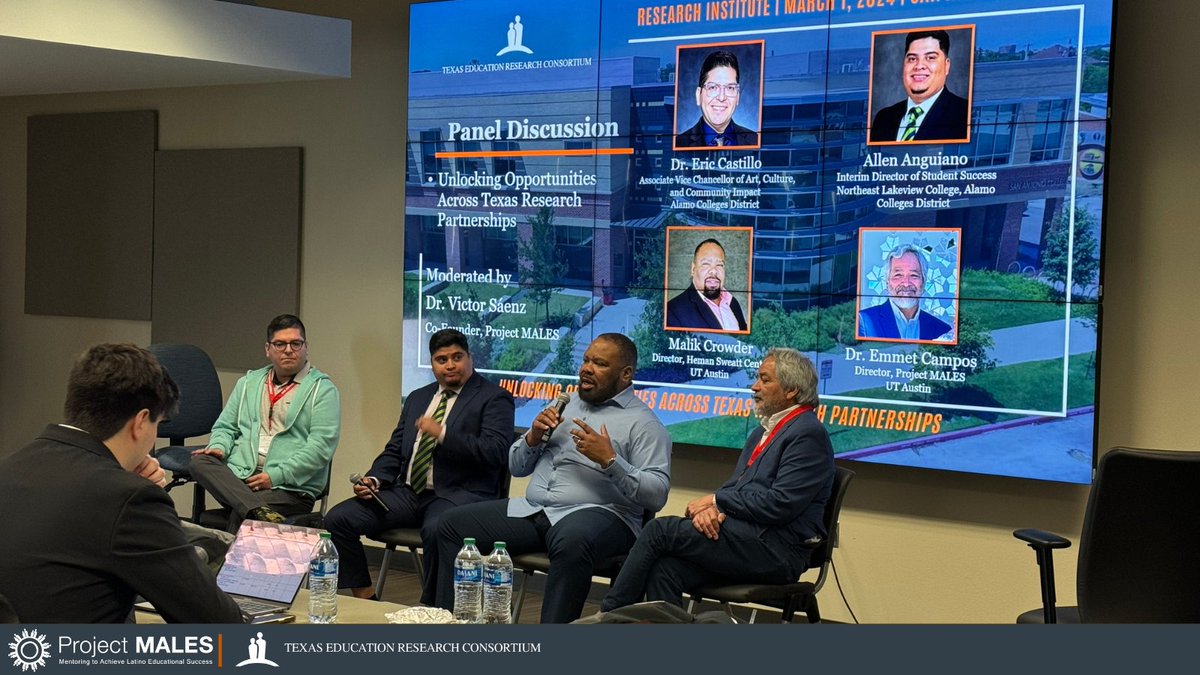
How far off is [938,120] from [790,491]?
1567 mm

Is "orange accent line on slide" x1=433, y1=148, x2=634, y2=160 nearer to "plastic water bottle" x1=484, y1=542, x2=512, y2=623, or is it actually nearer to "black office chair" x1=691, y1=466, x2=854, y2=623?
"black office chair" x1=691, y1=466, x2=854, y2=623

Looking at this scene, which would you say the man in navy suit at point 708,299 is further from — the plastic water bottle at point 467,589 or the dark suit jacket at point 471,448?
the plastic water bottle at point 467,589

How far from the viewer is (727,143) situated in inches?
221

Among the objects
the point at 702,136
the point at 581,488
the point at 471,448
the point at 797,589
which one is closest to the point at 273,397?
the point at 471,448

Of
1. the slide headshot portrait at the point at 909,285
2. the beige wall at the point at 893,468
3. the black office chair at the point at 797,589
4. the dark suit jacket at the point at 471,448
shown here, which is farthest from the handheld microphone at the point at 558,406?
the slide headshot portrait at the point at 909,285

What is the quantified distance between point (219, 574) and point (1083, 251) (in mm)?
3094

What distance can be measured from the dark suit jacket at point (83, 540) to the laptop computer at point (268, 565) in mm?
901

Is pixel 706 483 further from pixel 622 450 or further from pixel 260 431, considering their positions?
pixel 260 431

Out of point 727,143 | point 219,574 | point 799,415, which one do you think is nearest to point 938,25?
point 727,143

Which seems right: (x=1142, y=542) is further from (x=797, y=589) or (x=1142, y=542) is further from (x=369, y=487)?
(x=369, y=487)

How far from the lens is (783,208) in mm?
5473
